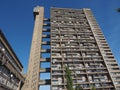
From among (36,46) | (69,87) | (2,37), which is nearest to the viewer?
(2,37)

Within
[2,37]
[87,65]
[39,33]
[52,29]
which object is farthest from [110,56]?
[2,37]

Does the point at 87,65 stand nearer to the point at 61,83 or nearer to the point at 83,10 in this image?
the point at 61,83

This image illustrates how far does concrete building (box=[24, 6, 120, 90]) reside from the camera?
55188 mm

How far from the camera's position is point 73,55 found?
6347 centimetres

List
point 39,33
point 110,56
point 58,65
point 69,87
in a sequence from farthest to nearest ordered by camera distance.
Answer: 1. point 39,33
2. point 110,56
3. point 58,65
4. point 69,87

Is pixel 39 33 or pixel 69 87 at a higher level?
pixel 39 33

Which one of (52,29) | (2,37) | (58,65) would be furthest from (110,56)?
(2,37)

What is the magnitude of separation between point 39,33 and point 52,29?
713cm

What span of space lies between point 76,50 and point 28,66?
903 inches

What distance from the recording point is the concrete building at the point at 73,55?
181ft

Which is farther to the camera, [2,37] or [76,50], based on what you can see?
[76,50]

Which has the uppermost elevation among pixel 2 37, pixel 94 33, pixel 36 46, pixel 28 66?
pixel 94 33

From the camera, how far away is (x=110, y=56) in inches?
A: 2496

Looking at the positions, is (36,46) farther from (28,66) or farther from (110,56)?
(110,56)
